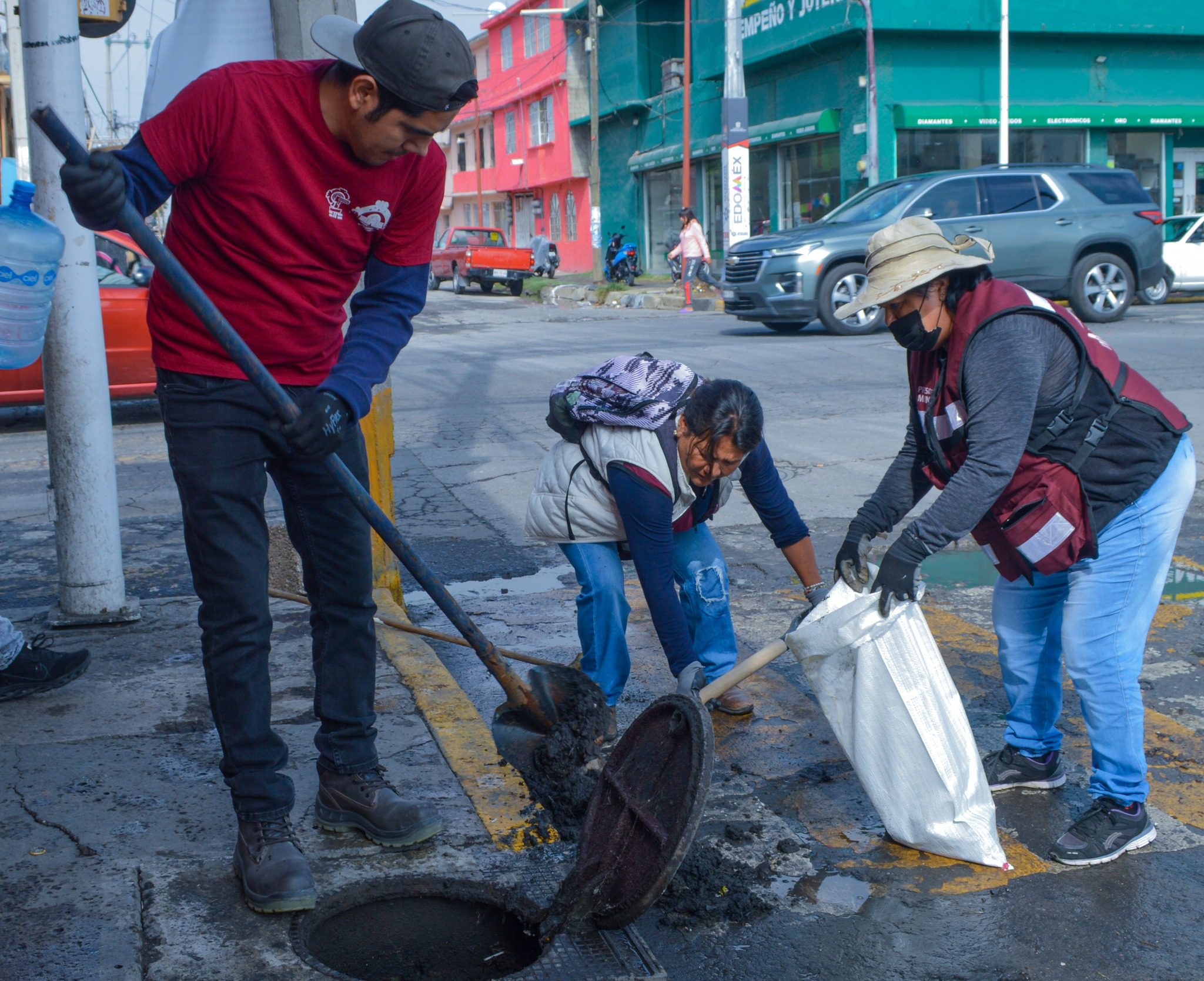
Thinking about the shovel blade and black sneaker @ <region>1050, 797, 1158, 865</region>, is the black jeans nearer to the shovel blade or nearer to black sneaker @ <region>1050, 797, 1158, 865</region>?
the shovel blade

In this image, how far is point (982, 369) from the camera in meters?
2.94

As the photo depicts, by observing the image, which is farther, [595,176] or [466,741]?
[595,176]

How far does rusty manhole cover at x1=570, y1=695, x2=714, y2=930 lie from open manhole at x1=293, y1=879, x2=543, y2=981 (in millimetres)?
193

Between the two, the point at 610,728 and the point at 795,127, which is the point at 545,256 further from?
the point at 610,728

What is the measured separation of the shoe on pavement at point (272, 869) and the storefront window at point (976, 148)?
79.7 ft

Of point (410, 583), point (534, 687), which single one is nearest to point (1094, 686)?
point (534, 687)

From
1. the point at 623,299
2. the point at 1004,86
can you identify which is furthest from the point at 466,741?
the point at 623,299

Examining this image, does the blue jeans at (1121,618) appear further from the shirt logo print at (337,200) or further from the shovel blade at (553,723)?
the shirt logo print at (337,200)

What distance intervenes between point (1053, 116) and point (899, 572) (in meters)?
25.3

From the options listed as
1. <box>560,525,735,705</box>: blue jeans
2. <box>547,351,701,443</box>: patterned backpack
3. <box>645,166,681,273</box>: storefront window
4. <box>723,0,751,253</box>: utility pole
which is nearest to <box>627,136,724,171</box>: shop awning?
<box>645,166,681,273</box>: storefront window

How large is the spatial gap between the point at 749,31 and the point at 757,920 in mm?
28209

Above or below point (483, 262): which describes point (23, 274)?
below

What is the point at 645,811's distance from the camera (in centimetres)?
283

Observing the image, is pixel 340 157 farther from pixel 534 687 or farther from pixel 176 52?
pixel 176 52
